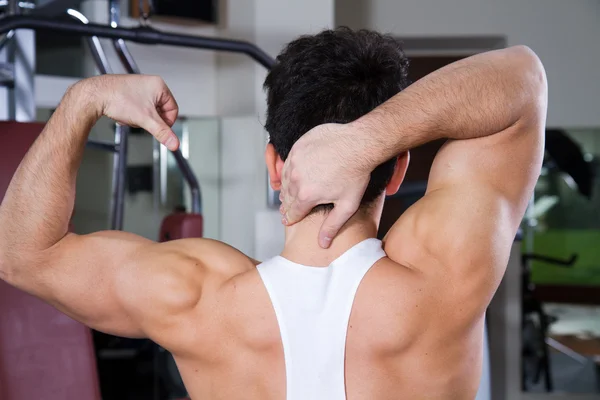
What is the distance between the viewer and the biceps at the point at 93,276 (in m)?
1.13

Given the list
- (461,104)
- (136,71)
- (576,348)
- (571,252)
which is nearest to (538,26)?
(571,252)

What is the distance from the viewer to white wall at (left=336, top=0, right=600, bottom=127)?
12.4ft

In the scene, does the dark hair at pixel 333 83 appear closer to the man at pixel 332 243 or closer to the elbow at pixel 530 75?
the man at pixel 332 243

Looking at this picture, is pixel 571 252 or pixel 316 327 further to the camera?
pixel 571 252

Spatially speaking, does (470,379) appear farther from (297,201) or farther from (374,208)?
(297,201)

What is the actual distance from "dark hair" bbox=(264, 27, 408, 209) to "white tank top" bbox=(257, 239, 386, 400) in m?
0.15

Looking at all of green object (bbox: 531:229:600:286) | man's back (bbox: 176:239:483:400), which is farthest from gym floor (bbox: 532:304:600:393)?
man's back (bbox: 176:239:483:400)

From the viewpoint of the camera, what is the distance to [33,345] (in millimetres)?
1597

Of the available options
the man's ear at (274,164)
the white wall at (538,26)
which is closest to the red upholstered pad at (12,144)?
the man's ear at (274,164)

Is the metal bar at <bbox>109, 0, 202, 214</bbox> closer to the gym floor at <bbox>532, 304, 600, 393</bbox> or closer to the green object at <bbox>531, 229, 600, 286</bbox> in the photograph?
the green object at <bbox>531, 229, 600, 286</bbox>

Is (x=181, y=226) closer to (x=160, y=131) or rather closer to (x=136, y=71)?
(x=136, y=71)

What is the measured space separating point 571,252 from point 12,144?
3398mm

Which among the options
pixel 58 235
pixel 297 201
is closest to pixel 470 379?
pixel 297 201

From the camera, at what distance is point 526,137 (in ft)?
3.53
